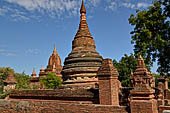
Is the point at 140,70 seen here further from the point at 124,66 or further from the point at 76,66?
the point at 124,66

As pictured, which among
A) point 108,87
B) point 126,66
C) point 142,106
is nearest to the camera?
point 142,106

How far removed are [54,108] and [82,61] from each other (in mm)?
6479

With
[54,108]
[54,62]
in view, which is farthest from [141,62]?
[54,62]

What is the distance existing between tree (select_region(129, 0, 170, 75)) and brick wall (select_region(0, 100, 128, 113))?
5.49 m

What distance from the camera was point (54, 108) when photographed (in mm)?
7941

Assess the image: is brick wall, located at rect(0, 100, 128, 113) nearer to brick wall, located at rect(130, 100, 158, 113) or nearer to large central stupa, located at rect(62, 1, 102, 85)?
brick wall, located at rect(130, 100, 158, 113)

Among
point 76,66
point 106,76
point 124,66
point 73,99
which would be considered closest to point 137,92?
point 106,76

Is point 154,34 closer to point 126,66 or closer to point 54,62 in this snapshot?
point 126,66

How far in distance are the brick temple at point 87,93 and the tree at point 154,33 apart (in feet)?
6.00

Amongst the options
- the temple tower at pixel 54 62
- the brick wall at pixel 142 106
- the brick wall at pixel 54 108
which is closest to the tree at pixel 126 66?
the temple tower at pixel 54 62

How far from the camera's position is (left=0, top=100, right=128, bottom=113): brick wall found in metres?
6.98

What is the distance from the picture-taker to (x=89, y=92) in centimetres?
877

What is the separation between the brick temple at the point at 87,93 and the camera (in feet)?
21.4

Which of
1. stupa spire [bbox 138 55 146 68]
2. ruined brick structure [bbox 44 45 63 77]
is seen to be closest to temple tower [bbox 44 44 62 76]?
ruined brick structure [bbox 44 45 63 77]
